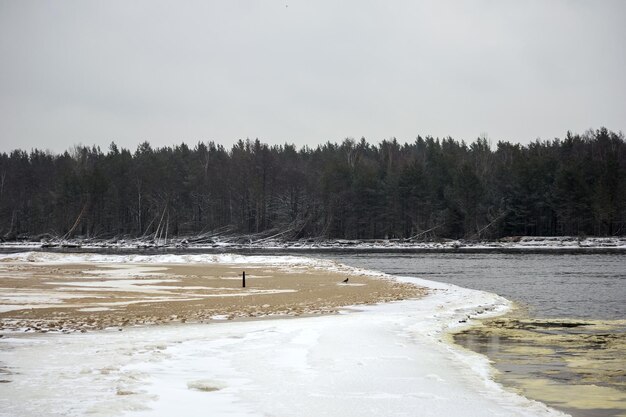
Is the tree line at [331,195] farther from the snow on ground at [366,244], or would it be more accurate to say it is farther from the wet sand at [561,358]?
the wet sand at [561,358]

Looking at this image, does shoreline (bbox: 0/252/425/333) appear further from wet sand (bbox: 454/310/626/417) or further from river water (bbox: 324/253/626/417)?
wet sand (bbox: 454/310/626/417)

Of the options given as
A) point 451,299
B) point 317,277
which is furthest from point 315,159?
point 451,299

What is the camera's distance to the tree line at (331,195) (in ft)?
325

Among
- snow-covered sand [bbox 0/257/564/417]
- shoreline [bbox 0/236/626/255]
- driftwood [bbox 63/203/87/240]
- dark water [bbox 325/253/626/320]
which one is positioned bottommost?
dark water [bbox 325/253/626/320]

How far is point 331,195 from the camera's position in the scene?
11619 centimetres

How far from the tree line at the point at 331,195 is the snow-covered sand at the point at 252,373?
8995 cm

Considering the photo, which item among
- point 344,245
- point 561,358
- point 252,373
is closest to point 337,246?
point 344,245

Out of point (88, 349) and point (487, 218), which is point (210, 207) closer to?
point (487, 218)

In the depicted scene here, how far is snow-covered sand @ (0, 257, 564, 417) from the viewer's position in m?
8.36

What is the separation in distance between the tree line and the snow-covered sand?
8995 centimetres

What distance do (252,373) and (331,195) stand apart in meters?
106

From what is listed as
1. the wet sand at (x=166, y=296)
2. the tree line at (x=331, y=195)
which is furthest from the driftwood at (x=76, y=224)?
the wet sand at (x=166, y=296)

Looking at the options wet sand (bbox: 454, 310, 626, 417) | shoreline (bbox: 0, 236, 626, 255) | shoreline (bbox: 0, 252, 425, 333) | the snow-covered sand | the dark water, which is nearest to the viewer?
the snow-covered sand

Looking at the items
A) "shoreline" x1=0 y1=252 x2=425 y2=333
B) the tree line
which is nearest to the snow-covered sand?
"shoreline" x1=0 y1=252 x2=425 y2=333
